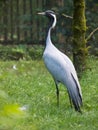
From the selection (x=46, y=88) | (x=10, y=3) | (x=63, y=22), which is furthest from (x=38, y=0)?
(x=46, y=88)

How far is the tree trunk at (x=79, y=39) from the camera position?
27.7ft

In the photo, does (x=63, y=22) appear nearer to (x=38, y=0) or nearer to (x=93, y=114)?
(x=38, y=0)

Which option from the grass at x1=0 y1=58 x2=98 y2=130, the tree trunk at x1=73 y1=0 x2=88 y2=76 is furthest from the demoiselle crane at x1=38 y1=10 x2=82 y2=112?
the tree trunk at x1=73 y1=0 x2=88 y2=76

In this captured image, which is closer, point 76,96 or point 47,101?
point 76,96

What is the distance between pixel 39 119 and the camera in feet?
19.2

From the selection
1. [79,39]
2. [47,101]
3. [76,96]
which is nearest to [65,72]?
[76,96]

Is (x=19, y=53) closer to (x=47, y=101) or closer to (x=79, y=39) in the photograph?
(x=79, y=39)

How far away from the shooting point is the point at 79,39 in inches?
335

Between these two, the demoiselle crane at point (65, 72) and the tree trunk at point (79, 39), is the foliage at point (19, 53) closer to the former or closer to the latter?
the tree trunk at point (79, 39)

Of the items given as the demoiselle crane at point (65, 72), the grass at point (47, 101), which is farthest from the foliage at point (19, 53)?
the demoiselle crane at point (65, 72)

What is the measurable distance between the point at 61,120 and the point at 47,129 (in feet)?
1.58

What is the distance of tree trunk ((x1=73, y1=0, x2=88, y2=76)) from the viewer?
845 centimetres

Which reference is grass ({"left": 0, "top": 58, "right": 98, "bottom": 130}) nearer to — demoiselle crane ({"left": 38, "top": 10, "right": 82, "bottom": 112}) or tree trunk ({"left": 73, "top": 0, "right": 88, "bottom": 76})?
demoiselle crane ({"left": 38, "top": 10, "right": 82, "bottom": 112})

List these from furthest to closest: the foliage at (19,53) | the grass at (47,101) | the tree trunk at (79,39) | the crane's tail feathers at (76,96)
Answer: the foliage at (19,53) → the tree trunk at (79,39) → the crane's tail feathers at (76,96) → the grass at (47,101)
